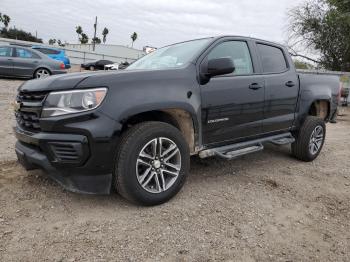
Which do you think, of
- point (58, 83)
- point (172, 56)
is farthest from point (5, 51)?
point (58, 83)

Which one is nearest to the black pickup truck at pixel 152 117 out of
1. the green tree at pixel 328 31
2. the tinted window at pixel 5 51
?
the tinted window at pixel 5 51

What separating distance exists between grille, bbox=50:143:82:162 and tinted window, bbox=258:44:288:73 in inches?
108

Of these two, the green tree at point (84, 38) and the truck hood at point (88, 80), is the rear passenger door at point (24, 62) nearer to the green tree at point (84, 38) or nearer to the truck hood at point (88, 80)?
the truck hood at point (88, 80)

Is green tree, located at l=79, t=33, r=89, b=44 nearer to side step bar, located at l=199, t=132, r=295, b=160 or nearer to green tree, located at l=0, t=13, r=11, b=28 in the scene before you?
green tree, located at l=0, t=13, r=11, b=28

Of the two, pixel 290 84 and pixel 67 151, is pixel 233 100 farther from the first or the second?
pixel 67 151

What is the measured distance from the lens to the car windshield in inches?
152

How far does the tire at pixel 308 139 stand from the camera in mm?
5160

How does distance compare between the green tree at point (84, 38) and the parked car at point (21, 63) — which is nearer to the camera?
the parked car at point (21, 63)

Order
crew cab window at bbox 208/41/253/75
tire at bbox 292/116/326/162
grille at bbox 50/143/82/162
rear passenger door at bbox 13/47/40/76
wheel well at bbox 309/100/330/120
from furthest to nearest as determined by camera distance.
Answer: rear passenger door at bbox 13/47/40/76, wheel well at bbox 309/100/330/120, tire at bbox 292/116/326/162, crew cab window at bbox 208/41/253/75, grille at bbox 50/143/82/162

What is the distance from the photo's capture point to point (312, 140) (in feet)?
17.5

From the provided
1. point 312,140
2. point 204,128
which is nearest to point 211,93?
point 204,128

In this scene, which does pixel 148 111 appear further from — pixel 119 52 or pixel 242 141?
pixel 119 52

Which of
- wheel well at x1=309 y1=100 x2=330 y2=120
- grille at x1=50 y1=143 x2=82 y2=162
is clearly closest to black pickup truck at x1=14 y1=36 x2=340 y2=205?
grille at x1=50 y1=143 x2=82 y2=162

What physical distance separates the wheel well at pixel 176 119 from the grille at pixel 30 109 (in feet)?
2.70
